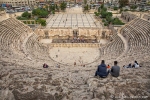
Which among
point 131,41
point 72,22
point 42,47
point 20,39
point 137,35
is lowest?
point 42,47

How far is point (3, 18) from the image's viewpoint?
26688 mm

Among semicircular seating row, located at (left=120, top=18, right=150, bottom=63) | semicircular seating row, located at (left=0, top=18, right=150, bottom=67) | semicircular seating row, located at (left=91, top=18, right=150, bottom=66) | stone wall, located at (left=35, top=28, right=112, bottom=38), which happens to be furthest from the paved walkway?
semicircular seating row, located at (left=91, top=18, right=150, bottom=66)

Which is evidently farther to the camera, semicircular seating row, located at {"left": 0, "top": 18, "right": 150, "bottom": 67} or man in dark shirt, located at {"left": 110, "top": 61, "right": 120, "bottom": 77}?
semicircular seating row, located at {"left": 0, "top": 18, "right": 150, "bottom": 67}

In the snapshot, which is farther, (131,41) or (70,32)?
(70,32)

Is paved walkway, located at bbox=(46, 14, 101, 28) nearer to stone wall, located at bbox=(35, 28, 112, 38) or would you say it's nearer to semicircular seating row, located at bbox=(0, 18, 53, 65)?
stone wall, located at bbox=(35, 28, 112, 38)

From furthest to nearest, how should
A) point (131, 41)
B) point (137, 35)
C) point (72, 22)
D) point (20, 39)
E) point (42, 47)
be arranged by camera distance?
point (72, 22) → point (42, 47) → point (20, 39) → point (137, 35) → point (131, 41)

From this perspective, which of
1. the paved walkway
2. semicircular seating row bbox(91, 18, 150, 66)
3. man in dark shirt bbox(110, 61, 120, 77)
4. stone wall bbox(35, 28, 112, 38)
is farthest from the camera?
the paved walkway

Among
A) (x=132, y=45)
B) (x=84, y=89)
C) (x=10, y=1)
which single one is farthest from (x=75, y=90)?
(x=10, y=1)

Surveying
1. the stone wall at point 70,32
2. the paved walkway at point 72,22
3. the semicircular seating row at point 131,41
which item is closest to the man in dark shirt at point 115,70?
the semicircular seating row at point 131,41

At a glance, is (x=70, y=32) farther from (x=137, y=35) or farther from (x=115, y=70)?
(x=115, y=70)

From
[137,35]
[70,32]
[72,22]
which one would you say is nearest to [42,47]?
[70,32]

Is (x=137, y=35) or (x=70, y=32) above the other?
(x=137, y=35)

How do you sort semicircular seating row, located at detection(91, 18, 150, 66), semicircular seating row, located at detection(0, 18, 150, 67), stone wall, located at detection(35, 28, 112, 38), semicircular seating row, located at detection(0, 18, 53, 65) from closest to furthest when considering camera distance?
semicircular seating row, located at detection(91, 18, 150, 66) < semicircular seating row, located at detection(0, 18, 150, 67) < semicircular seating row, located at detection(0, 18, 53, 65) < stone wall, located at detection(35, 28, 112, 38)

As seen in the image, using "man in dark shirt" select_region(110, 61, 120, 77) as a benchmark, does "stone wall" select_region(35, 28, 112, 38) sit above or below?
below
